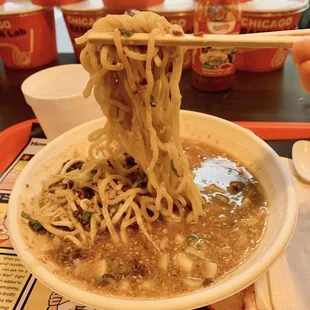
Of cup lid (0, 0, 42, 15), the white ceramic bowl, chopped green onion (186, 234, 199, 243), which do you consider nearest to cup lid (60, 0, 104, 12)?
cup lid (0, 0, 42, 15)

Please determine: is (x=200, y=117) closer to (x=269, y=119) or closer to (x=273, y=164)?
(x=273, y=164)

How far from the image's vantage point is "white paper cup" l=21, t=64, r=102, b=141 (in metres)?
1.54

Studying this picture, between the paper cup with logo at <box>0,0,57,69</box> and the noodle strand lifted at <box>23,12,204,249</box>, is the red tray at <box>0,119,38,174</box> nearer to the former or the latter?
the noodle strand lifted at <box>23,12,204,249</box>

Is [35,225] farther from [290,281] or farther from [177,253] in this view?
[290,281]

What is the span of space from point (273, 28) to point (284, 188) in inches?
53.7

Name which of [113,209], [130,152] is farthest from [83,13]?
[113,209]

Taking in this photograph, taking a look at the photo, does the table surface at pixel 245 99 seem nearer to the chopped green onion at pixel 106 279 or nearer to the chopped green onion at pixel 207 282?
the chopped green onion at pixel 207 282

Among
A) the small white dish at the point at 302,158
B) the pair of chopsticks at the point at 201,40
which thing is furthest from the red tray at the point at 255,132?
the pair of chopsticks at the point at 201,40

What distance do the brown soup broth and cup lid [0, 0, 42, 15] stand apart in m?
1.77

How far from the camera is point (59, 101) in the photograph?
5.01 ft

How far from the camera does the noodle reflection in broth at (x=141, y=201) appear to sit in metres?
0.96

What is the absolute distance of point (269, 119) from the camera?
1.88m

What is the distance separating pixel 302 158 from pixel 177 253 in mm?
755

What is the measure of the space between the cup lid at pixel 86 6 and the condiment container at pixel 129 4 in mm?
62
